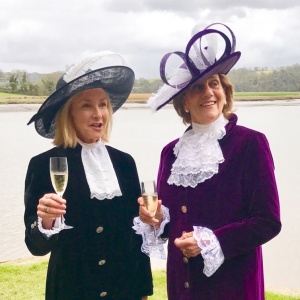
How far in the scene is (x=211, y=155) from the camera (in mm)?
2691

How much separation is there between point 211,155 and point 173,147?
12.9 inches

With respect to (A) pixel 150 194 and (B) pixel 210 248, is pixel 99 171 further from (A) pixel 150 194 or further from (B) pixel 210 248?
(B) pixel 210 248

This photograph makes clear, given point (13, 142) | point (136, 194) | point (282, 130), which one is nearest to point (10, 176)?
point (13, 142)

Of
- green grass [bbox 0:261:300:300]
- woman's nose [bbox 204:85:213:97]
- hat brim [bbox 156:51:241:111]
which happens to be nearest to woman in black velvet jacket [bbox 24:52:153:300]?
hat brim [bbox 156:51:241:111]

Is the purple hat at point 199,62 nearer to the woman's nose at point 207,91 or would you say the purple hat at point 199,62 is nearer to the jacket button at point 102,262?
the woman's nose at point 207,91

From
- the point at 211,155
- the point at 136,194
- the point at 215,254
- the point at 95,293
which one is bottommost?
the point at 95,293

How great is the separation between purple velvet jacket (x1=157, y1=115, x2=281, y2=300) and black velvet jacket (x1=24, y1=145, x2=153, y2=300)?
0.92ft

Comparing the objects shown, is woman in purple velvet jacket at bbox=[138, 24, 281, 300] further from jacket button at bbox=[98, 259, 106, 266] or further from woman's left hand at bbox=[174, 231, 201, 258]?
Result: jacket button at bbox=[98, 259, 106, 266]

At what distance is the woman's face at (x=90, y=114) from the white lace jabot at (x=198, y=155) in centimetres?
44

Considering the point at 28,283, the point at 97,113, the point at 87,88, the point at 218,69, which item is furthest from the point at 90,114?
the point at 28,283

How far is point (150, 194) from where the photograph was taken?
2.58 metres

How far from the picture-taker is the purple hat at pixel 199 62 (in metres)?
2.66

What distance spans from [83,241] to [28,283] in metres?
3.13

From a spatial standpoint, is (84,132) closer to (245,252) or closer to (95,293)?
(95,293)
